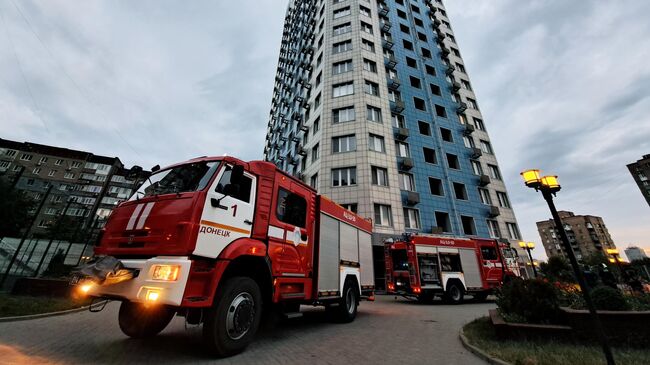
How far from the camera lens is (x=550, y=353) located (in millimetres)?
4527

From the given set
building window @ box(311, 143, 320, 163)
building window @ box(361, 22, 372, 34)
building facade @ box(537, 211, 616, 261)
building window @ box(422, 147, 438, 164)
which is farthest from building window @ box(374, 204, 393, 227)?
building facade @ box(537, 211, 616, 261)

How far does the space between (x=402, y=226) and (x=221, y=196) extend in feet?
62.5

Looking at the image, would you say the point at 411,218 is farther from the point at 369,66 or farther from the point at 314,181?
the point at 369,66

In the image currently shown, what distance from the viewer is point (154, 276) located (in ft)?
13.1

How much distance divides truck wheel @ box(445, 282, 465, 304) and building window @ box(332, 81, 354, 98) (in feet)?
63.1

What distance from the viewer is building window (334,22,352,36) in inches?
1171

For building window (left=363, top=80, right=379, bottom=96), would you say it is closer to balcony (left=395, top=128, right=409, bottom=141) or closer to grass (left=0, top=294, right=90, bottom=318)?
balcony (left=395, top=128, right=409, bottom=141)

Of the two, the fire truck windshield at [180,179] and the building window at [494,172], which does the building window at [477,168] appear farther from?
the fire truck windshield at [180,179]

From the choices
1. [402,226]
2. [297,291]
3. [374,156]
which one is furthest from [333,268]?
[374,156]

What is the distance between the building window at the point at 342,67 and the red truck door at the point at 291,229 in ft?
76.3

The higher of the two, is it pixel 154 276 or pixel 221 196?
pixel 221 196

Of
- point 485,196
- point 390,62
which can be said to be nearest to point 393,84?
point 390,62

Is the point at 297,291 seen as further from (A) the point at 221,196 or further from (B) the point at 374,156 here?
(B) the point at 374,156

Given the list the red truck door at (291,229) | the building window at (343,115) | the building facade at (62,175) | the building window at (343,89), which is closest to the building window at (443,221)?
the building window at (343,115)
